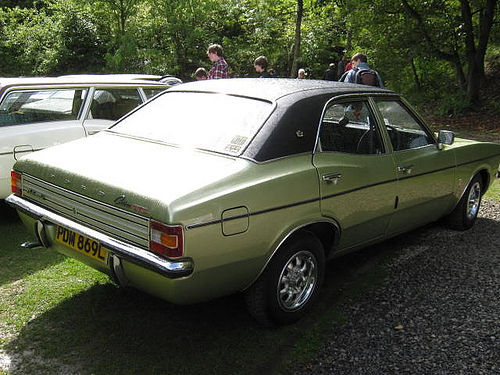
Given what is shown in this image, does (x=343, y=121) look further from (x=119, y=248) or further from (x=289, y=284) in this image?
(x=119, y=248)

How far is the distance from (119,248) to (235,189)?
2.47 feet

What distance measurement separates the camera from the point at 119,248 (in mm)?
3021

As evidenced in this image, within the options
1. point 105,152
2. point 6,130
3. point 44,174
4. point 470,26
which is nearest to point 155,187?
point 105,152

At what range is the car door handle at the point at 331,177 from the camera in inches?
143


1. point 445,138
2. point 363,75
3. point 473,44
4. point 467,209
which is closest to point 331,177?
point 445,138

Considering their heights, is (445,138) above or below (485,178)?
above

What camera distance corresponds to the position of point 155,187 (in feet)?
9.88

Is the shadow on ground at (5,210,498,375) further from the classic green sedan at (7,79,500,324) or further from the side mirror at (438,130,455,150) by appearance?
the side mirror at (438,130,455,150)

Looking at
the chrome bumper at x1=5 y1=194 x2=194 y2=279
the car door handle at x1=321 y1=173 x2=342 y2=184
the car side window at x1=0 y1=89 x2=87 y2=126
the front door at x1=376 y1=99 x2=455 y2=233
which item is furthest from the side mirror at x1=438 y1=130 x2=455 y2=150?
the car side window at x1=0 y1=89 x2=87 y2=126

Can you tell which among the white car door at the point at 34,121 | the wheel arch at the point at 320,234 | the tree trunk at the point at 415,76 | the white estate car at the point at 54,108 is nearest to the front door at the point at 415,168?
the wheel arch at the point at 320,234

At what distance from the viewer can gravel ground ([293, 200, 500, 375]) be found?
10.5ft

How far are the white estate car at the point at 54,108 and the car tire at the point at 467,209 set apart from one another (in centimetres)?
386

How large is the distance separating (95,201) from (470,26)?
1395cm

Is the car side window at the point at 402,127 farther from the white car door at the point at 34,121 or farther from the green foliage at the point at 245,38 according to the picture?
the green foliage at the point at 245,38
